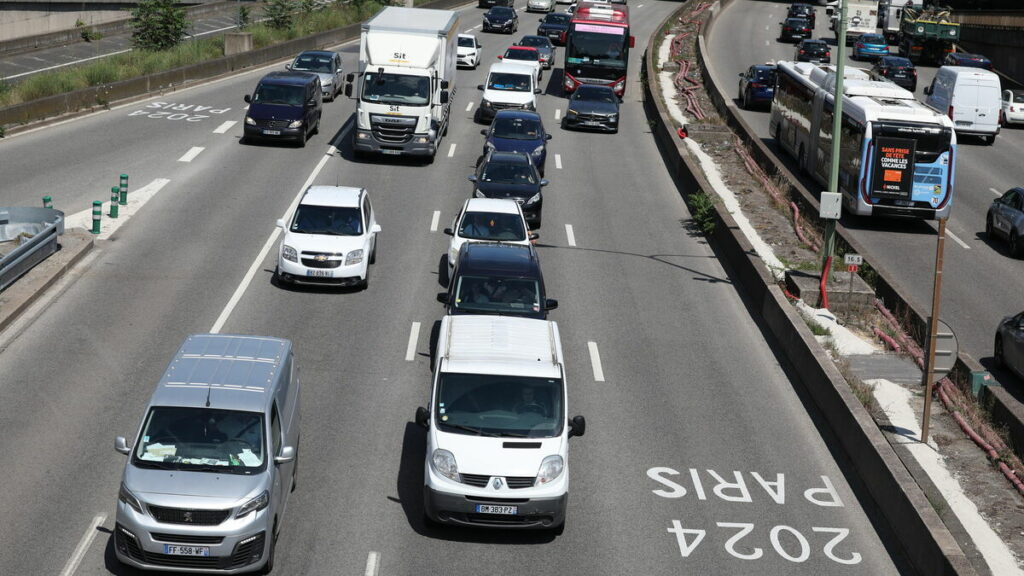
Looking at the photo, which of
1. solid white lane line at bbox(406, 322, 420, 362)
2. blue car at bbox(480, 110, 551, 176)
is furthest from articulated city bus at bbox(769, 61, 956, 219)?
solid white lane line at bbox(406, 322, 420, 362)

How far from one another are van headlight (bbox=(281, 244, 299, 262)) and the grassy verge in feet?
61.6

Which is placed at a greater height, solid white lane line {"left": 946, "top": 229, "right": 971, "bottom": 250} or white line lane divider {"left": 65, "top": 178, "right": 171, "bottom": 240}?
white line lane divider {"left": 65, "top": 178, "right": 171, "bottom": 240}

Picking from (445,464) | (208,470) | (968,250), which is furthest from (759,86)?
(208,470)

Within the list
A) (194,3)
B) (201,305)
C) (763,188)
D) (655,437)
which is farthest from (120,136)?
(194,3)

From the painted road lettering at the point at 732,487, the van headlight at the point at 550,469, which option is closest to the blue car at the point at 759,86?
the painted road lettering at the point at 732,487

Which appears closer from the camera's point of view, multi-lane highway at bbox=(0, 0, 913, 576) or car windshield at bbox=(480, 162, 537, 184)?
multi-lane highway at bbox=(0, 0, 913, 576)

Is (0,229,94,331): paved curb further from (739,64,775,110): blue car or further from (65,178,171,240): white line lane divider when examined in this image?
(739,64,775,110): blue car

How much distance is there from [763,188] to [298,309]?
53.6 feet

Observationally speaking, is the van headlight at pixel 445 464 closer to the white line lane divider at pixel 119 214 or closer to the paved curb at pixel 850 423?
the paved curb at pixel 850 423

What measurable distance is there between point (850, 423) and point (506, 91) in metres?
26.6

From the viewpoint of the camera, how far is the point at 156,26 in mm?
52781

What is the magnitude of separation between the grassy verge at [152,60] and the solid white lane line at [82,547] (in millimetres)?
27102

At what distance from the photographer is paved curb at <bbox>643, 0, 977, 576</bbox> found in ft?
43.3

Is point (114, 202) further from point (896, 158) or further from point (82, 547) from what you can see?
point (896, 158)
